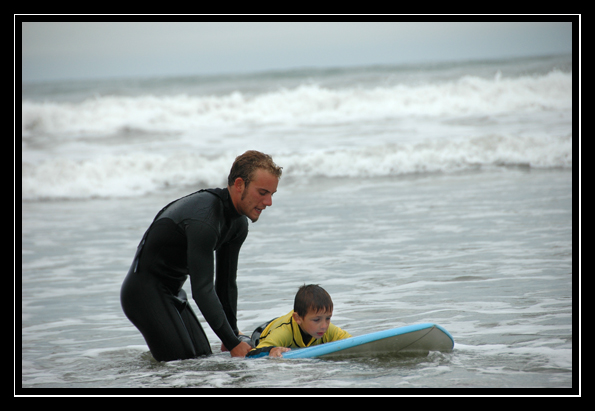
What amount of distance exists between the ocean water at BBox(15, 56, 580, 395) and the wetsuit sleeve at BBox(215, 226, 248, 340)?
310mm

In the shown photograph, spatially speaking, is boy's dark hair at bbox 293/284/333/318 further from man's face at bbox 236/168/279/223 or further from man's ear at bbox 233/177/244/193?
man's ear at bbox 233/177/244/193

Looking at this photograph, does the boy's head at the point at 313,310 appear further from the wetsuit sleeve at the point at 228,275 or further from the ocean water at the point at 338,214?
the wetsuit sleeve at the point at 228,275

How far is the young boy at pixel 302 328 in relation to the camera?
3604mm

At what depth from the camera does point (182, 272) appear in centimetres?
350

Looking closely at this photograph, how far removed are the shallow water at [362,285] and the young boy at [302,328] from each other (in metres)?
0.17

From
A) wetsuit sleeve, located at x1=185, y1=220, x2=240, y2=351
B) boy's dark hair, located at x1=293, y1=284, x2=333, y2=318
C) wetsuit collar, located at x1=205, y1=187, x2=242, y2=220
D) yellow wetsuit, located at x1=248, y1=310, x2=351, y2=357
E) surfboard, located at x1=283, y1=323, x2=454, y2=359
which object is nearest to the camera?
wetsuit sleeve, located at x1=185, y1=220, x2=240, y2=351

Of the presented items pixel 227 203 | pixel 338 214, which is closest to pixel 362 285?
pixel 227 203

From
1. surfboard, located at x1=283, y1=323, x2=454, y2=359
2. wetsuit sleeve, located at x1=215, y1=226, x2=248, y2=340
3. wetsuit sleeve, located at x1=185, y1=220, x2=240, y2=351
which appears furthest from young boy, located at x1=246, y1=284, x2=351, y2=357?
wetsuit sleeve, located at x1=185, y1=220, x2=240, y2=351

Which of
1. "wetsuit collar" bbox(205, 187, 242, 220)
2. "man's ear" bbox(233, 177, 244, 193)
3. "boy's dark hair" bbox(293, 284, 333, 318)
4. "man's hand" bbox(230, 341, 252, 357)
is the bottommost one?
"man's hand" bbox(230, 341, 252, 357)

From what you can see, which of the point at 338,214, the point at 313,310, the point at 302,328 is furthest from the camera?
the point at 338,214

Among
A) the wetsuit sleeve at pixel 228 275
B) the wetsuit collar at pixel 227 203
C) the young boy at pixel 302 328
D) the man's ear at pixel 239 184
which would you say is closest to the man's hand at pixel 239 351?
the young boy at pixel 302 328

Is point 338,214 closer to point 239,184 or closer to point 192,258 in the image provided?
point 239,184

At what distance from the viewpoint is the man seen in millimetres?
3180

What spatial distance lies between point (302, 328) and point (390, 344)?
0.56 m
